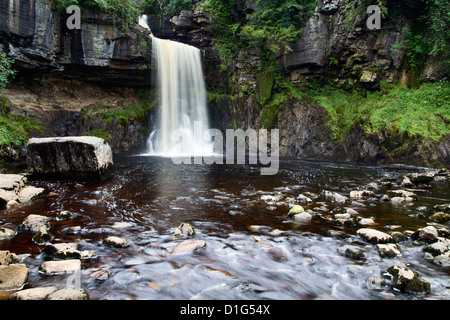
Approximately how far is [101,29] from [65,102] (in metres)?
6.07

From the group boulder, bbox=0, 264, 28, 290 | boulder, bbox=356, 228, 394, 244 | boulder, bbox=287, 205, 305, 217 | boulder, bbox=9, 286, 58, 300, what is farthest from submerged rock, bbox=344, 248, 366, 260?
boulder, bbox=0, 264, 28, 290

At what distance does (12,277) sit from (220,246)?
93.7 inches

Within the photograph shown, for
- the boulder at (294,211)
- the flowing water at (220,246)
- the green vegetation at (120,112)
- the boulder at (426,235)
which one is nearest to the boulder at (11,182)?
the flowing water at (220,246)

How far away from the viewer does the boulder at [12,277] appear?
2537 mm

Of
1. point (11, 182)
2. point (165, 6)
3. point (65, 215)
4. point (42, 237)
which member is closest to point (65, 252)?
point (42, 237)

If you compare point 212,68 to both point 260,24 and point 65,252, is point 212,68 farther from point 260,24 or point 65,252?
point 65,252

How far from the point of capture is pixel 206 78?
70.2 ft

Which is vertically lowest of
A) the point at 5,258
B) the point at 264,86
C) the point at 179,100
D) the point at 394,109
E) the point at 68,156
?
the point at 5,258

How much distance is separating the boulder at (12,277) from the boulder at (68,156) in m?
5.40

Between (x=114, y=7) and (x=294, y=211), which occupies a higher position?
(x=114, y=7)

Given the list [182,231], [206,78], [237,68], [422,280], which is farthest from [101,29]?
[422,280]

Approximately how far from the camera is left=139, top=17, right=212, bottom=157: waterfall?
19719 millimetres

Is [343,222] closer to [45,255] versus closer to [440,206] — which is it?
[440,206]

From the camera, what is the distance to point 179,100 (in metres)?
20.5
